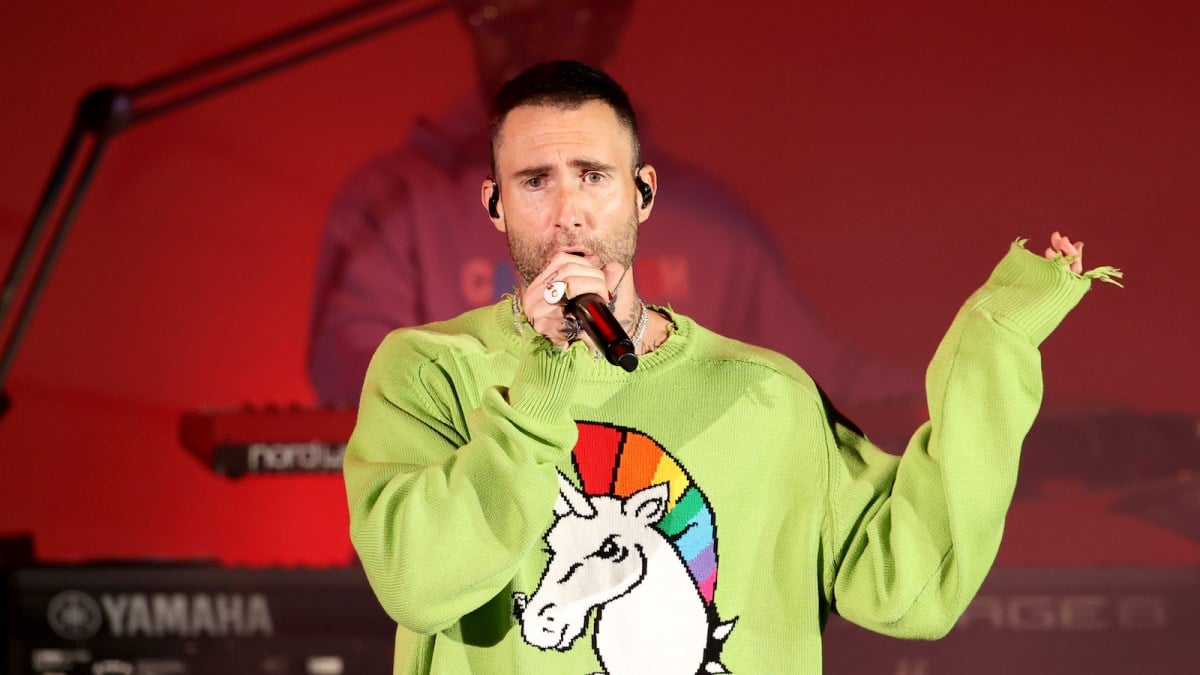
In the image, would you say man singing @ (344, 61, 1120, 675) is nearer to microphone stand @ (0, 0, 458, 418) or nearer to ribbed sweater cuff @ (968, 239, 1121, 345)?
ribbed sweater cuff @ (968, 239, 1121, 345)

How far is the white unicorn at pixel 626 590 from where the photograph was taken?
54.7 inches

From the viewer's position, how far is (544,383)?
1.26 m

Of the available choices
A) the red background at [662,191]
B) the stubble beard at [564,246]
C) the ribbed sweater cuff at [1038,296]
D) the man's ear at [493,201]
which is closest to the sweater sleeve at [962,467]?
the ribbed sweater cuff at [1038,296]

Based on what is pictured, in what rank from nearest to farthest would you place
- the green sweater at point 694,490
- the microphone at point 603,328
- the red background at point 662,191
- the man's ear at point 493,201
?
1. the microphone at point 603,328
2. the green sweater at point 694,490
3. the man's ear at point 493,201
4. the red background at point 662,191

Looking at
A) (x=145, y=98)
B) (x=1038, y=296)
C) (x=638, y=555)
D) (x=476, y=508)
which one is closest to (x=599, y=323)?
(x=476, y=508)

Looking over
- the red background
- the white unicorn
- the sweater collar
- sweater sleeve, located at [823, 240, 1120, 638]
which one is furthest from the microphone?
the red background

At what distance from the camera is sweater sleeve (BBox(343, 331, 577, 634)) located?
48.8 inches

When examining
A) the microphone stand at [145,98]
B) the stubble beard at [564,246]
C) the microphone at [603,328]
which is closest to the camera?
the microphone at [603,328]

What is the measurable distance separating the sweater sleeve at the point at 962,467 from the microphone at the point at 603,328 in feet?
1.14

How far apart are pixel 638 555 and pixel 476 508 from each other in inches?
9.2

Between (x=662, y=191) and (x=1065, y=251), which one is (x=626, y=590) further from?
(x=662, y=191)

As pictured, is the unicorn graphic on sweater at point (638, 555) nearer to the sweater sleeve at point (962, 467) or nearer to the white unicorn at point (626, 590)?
the white unicorn at point (626, 590)

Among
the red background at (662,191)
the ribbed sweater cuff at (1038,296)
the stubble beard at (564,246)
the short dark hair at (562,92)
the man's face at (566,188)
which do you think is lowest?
the ribbed sweater cuff at (1038,296)

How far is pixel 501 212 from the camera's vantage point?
1502mm
